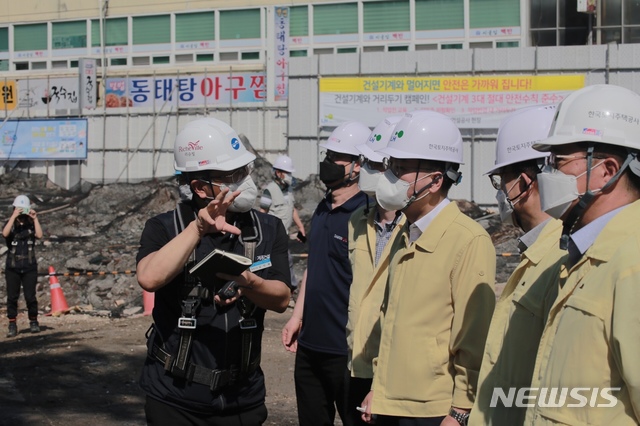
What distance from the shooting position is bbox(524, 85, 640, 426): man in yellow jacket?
2.68 m

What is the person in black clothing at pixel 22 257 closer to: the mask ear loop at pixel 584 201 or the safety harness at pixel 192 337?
the safety harness at pixel 192 337

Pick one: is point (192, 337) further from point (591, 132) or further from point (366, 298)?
point (591, 132)

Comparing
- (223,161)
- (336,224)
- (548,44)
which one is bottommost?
(336,224)

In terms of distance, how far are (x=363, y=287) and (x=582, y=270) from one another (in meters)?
2.68

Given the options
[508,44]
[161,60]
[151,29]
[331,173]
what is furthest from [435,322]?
[151,29]

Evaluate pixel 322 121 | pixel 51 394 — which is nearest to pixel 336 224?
pixel 51 394

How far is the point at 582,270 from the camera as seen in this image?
2.87m

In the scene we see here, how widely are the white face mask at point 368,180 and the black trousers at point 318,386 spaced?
1.05 metres

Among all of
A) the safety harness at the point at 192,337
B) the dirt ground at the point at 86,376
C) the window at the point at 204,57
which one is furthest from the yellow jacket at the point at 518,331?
the window at the point at 204,57

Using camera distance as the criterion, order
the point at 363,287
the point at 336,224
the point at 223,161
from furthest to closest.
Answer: the point at 336,224, the point at 363,287, the point at 223,161

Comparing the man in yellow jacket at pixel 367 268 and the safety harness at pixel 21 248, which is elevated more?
the man in yellow jacket at pixel 367 268

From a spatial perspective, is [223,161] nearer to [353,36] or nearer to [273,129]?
[273,129]

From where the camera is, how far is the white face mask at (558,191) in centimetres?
297
